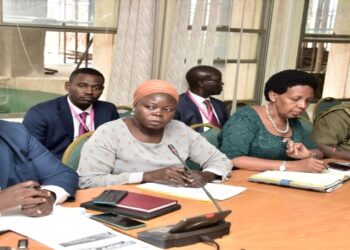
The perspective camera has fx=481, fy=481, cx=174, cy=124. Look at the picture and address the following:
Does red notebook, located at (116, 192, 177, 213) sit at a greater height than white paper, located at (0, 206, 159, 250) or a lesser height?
greater

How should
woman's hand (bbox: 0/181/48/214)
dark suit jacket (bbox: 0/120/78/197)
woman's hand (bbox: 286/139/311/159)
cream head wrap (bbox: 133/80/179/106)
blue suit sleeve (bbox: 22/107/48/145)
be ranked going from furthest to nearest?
blue suit sleeve (bbox: 22/107/48/145)
woman's hand (bbox: 286/139/311/159)
cream head wrap (bbox: 133/80/179/106)
dark suit jacket (bbox: 0/120/78/197)
woman's hand (bbox: 0/181/48/214)

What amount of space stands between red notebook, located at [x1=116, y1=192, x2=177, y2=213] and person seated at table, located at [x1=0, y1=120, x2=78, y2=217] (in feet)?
0.77

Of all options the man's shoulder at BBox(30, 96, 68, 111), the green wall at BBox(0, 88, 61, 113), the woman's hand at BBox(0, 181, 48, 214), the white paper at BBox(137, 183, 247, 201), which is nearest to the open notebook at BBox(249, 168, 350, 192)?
the white paper at BBox(137, 183, 247, 201)

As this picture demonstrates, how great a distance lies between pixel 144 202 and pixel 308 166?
3.45 ft

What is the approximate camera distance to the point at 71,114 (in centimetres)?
312

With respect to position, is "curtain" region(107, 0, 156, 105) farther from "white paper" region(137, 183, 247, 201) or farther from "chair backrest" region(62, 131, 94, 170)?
"white paper" region(137, 183, 247, 201)

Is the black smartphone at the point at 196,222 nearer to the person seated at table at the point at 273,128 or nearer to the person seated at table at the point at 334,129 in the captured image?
the person seated at table at the point at 273,128

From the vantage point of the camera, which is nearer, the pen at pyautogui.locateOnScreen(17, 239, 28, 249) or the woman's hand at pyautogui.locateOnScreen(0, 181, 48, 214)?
Answer: the pen at pyautogui.locateOnScreen(17, 239, 28, 249)

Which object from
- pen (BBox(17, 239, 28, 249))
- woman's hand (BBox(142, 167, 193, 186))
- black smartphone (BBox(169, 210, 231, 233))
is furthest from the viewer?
woman's hand (BBox(142, 167, 193, 186))


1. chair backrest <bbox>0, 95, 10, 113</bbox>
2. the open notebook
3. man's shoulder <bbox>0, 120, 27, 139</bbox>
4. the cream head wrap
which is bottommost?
chair backrest <bbox>0, 95, 10, 113</bbox>

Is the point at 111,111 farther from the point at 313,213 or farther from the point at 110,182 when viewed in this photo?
the point at 313,213

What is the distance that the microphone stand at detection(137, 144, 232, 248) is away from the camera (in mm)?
1444

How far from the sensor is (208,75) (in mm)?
3857

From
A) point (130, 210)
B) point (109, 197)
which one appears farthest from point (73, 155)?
point (130, 210)
